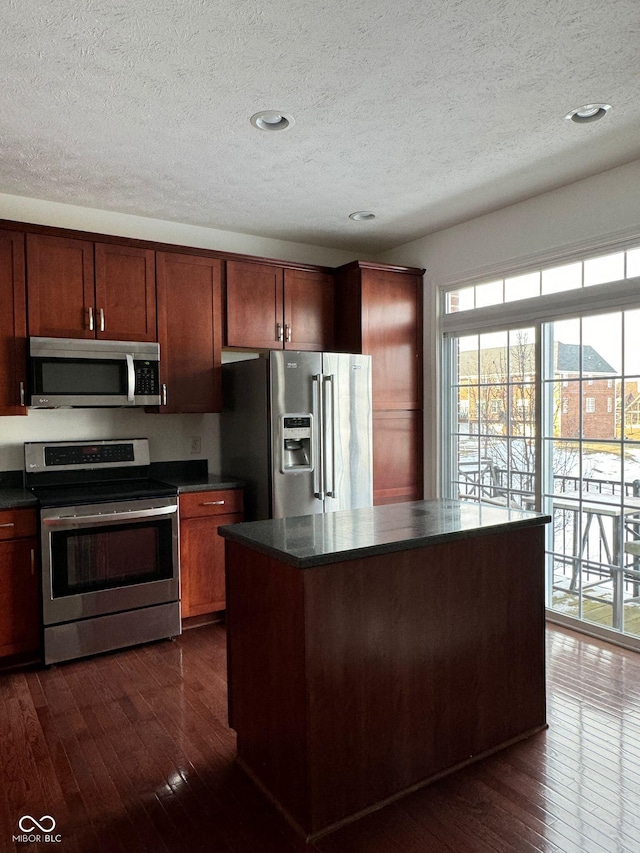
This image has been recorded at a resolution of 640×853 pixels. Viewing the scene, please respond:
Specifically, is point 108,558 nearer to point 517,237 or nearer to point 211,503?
point 211,503

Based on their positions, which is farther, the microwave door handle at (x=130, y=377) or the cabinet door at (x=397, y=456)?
the cabinet door at (x=397, y=456)

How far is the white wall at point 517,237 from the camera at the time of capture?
3273 mm

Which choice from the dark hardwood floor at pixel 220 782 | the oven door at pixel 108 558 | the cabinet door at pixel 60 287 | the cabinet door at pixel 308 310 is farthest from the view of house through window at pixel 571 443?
the cabinet door at pixel 60 287

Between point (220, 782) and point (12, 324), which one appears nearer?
point (220, 782)

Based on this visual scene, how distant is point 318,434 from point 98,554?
151cm

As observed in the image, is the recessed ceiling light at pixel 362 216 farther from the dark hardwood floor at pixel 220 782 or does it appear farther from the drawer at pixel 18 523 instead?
the dark hardwood floor at pixel 220 782

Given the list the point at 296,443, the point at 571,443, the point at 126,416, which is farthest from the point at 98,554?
the point at 571,443

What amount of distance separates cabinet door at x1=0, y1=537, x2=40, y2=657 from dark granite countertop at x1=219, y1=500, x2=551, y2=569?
1.54 meters

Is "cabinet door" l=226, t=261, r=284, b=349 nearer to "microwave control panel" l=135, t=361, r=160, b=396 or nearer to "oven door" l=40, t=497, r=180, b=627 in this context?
"microwave control panel" l=135, t=361, r=160, b=396

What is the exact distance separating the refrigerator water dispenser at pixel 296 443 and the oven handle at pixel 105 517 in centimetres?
75

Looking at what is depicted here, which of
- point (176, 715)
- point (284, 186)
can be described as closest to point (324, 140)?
point (284, 186)

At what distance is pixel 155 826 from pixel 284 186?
10.3 ft

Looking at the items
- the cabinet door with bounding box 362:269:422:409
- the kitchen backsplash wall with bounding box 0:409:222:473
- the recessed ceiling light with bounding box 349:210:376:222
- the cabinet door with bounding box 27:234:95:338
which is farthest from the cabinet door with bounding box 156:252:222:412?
the cabinet door with bounding box 362:269:422:409

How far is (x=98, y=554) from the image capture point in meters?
3.36
